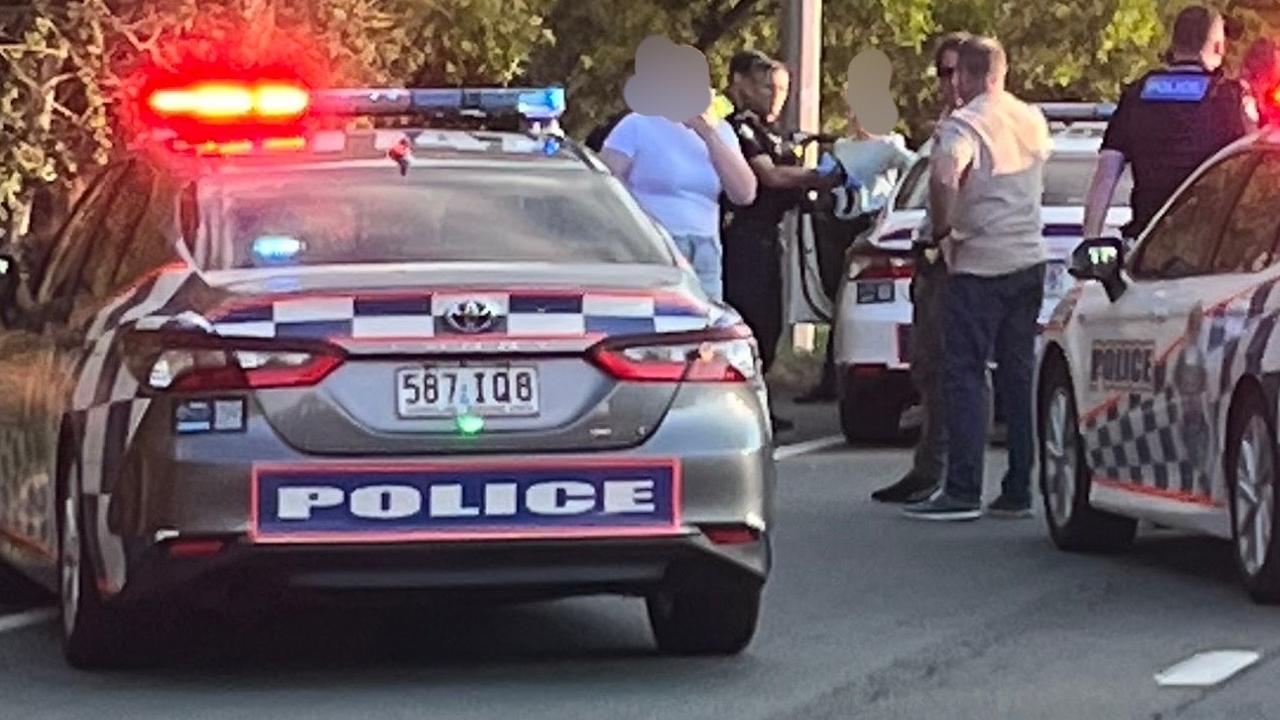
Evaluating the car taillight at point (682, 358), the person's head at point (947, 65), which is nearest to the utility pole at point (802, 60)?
the person's head at point (947, 65)

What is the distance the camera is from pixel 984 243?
13156 millimetres

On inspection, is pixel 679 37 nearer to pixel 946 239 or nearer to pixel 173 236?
pixel 946 239

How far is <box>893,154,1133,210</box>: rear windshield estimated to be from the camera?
1678cm

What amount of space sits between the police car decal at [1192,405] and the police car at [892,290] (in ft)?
13.7

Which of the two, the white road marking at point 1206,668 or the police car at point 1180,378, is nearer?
the white road marking at point 1206,668

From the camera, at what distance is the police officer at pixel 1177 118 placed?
13695 millimetres

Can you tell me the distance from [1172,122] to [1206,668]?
4.73 m

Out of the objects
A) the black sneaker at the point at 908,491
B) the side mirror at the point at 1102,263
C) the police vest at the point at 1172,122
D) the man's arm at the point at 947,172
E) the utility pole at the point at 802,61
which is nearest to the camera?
the side mirror at the point at 1102,263

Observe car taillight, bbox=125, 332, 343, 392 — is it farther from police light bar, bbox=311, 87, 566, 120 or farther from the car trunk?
police light bar, bbox=311, 87, 566, 120

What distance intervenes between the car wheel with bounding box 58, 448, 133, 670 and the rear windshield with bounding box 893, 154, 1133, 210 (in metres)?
7.86

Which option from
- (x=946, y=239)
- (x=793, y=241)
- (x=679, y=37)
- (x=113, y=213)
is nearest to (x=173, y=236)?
(x=113, y=213)

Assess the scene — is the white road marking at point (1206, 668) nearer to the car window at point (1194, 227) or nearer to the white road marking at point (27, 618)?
the car window at point (1194, 227)

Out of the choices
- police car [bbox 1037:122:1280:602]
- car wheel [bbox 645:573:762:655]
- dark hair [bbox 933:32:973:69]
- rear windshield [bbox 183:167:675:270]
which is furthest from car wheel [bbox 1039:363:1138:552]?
rear windshield [bbox 183:167:675:270]

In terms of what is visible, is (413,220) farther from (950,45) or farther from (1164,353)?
(950,45)
